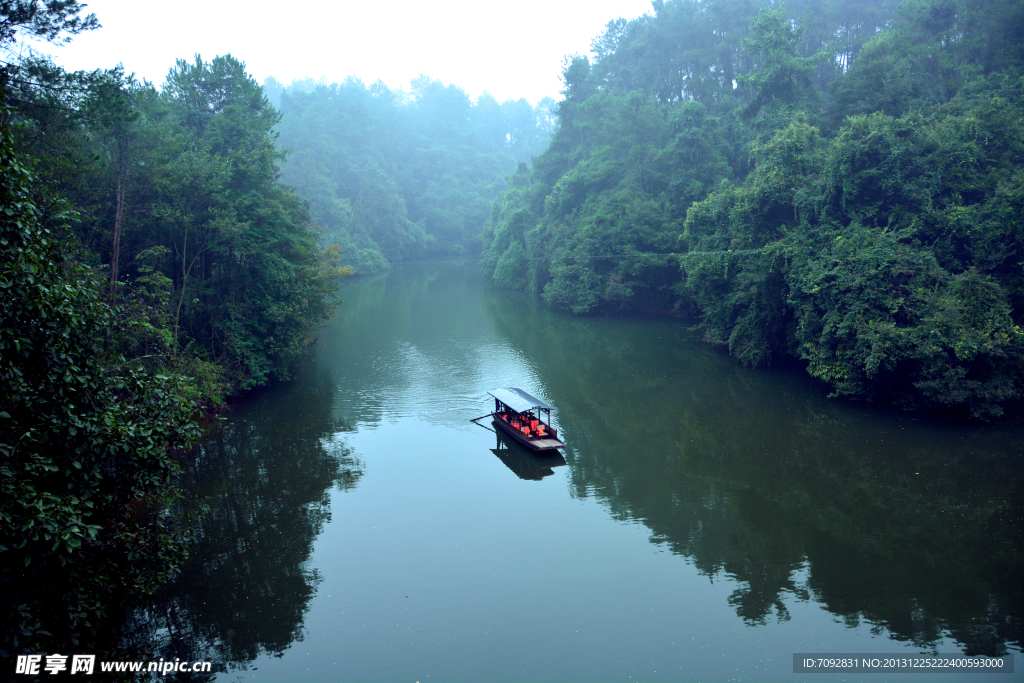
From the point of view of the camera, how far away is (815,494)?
14.5 m

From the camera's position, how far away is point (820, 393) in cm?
2147

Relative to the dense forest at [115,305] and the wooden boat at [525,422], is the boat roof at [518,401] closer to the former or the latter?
the wooden boat at [525,422]

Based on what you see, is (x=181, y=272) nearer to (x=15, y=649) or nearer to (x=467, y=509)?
(x=467, y=509)

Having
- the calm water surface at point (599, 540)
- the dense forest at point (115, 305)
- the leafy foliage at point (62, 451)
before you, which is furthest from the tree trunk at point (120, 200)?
the leafy foliage at point (62, 451)

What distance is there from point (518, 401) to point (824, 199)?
550 inches

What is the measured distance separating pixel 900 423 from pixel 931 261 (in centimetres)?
532

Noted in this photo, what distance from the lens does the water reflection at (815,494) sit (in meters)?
10.7

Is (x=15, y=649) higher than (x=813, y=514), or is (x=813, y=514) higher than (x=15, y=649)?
(x=15, y=649)

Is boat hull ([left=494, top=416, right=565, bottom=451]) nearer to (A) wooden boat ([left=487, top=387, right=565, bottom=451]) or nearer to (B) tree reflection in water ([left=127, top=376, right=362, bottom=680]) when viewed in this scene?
(A) wooden boat ([left=487, top=387, right=565, bottom=451])

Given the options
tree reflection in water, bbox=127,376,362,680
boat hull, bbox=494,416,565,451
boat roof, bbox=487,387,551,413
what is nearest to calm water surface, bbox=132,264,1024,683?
tree reflection in water, bbox=127,376,362,680

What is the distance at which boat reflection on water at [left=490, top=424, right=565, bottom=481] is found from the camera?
55.2ft

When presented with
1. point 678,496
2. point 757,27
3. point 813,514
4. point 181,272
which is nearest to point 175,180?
point 181,272

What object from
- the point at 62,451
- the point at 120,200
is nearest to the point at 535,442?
the point at 62,451

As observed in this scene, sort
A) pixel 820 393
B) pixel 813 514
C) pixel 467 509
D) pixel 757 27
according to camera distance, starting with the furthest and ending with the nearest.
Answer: pixel 757 27 < pixel 820 393 < pixel 467 509 < pixel 813 514
